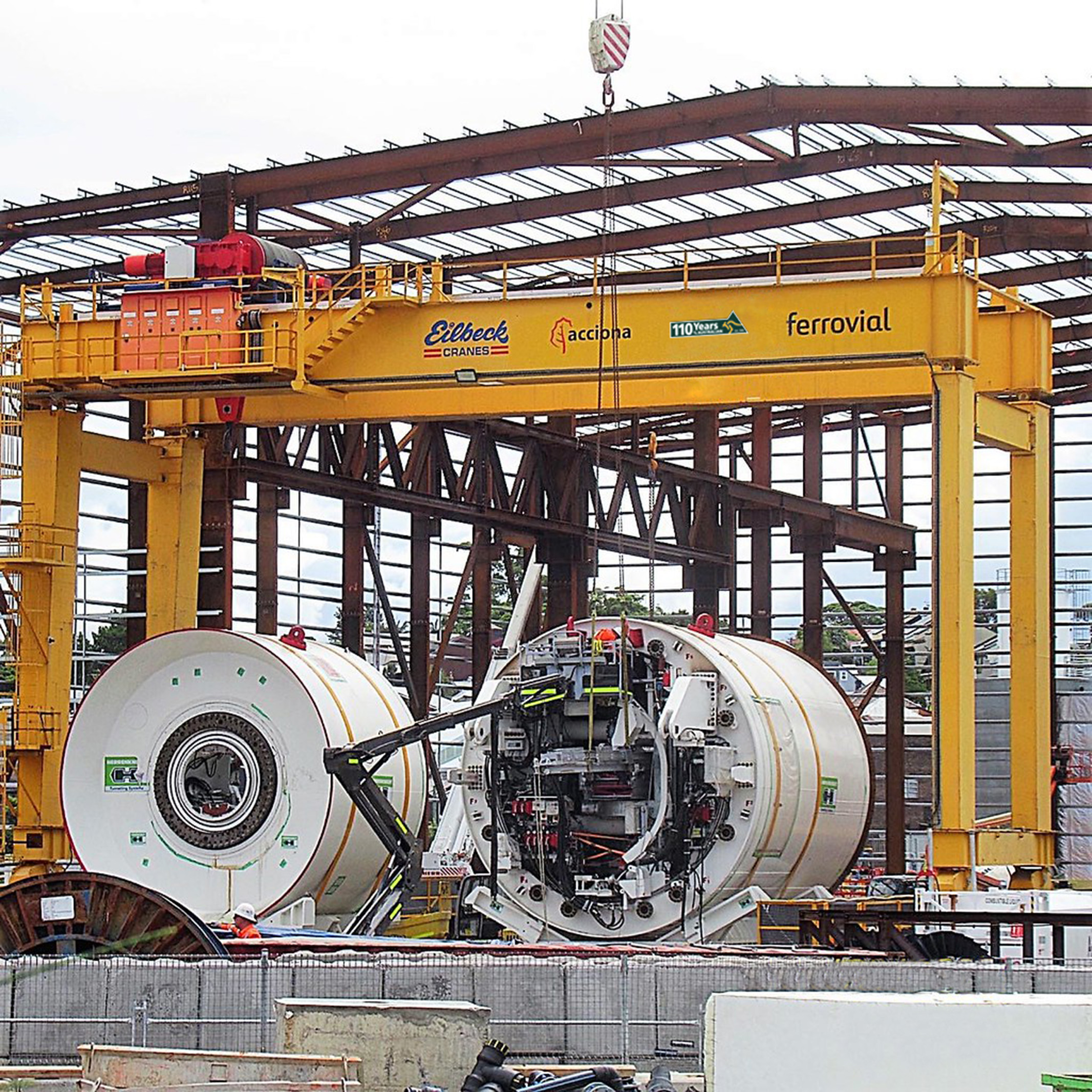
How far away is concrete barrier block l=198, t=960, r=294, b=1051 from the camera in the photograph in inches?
559

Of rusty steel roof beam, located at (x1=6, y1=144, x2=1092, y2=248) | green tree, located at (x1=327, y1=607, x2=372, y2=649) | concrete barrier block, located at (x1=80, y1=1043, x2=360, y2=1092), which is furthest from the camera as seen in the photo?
green tree, located at (x1=327, y1=607, x2=372, y2=649)

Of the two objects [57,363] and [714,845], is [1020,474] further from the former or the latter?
[57,363]

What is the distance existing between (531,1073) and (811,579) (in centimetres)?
2691

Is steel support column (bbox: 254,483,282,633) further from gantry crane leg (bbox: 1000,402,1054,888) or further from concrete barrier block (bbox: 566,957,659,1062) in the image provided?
concrete barrier block (bbox: 566,957,659,1062)

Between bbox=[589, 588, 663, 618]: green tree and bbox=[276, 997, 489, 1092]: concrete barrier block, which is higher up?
bbox=[589, 588, 663, 618]: green tree

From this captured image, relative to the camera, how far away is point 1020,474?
2648cm

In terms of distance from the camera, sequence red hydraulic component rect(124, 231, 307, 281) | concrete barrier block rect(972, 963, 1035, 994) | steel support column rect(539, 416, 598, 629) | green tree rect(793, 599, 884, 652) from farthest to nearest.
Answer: green tree rect(793, 599, 884, 652)
steel support column rect(539, 416, 598, 629)
red hydraulic component rect(124, 231, 307, 281)
concrete barrier block rect(972, 963, 1035, 994)

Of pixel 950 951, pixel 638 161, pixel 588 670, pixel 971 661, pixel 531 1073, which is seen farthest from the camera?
pixel 638 161

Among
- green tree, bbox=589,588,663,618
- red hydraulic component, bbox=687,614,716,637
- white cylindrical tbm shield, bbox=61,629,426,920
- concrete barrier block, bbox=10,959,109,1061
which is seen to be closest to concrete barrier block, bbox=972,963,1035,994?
concrete barrier block, bbox=10,959,109,1061

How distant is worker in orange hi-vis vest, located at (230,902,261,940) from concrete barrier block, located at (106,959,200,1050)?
3.82m

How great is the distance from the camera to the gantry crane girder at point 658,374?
75.7ft

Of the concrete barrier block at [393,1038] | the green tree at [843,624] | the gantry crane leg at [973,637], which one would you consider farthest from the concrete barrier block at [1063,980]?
the green tree at [843,624]

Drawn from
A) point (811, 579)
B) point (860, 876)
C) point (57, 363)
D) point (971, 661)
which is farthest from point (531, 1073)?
point (811, 579)

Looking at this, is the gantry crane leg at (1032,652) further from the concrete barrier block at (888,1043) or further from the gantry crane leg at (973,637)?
the concrete barrier block at (888,1043)
